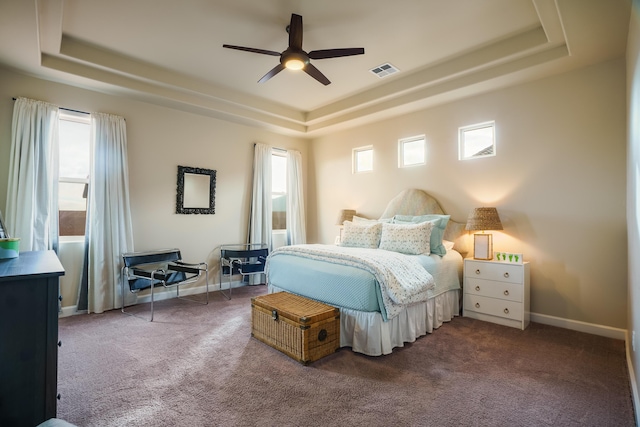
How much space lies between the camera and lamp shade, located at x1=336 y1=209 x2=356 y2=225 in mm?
5168

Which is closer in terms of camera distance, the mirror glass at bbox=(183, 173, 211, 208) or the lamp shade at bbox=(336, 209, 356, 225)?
the mirror glass at bbox=(183, 173, 211, 208)

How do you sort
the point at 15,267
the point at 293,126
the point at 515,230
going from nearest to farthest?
the point at 15,267 → the point at 515,230 → the point at 293,126

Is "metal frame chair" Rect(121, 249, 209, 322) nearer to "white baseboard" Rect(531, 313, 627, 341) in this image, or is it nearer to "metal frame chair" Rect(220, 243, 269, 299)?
"metal frame chair" Rect(220, 243, 269, 299)

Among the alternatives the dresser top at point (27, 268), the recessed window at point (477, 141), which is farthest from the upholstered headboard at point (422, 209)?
the dresser top at point (27, 268)

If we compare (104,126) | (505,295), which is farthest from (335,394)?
(104,126)

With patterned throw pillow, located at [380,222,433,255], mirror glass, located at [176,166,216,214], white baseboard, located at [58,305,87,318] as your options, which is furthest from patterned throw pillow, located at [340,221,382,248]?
white baseboard, located at [58,305,87,318]

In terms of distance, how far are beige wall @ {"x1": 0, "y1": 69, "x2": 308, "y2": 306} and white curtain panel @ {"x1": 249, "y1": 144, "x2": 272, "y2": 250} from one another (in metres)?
0.13

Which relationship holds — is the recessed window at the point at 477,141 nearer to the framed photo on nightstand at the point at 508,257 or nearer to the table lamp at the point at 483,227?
the table lamp at the point at 483,227

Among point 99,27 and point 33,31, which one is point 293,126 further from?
point 33,31

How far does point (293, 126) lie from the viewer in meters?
5.47

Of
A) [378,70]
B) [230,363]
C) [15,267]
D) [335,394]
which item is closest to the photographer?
[15,267]

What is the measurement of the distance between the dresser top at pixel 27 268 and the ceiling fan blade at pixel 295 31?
2341mm

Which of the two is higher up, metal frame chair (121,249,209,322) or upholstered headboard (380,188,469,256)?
upholstered headboard (380,188,469,256)

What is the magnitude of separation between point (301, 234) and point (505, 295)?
3435 millimetres
